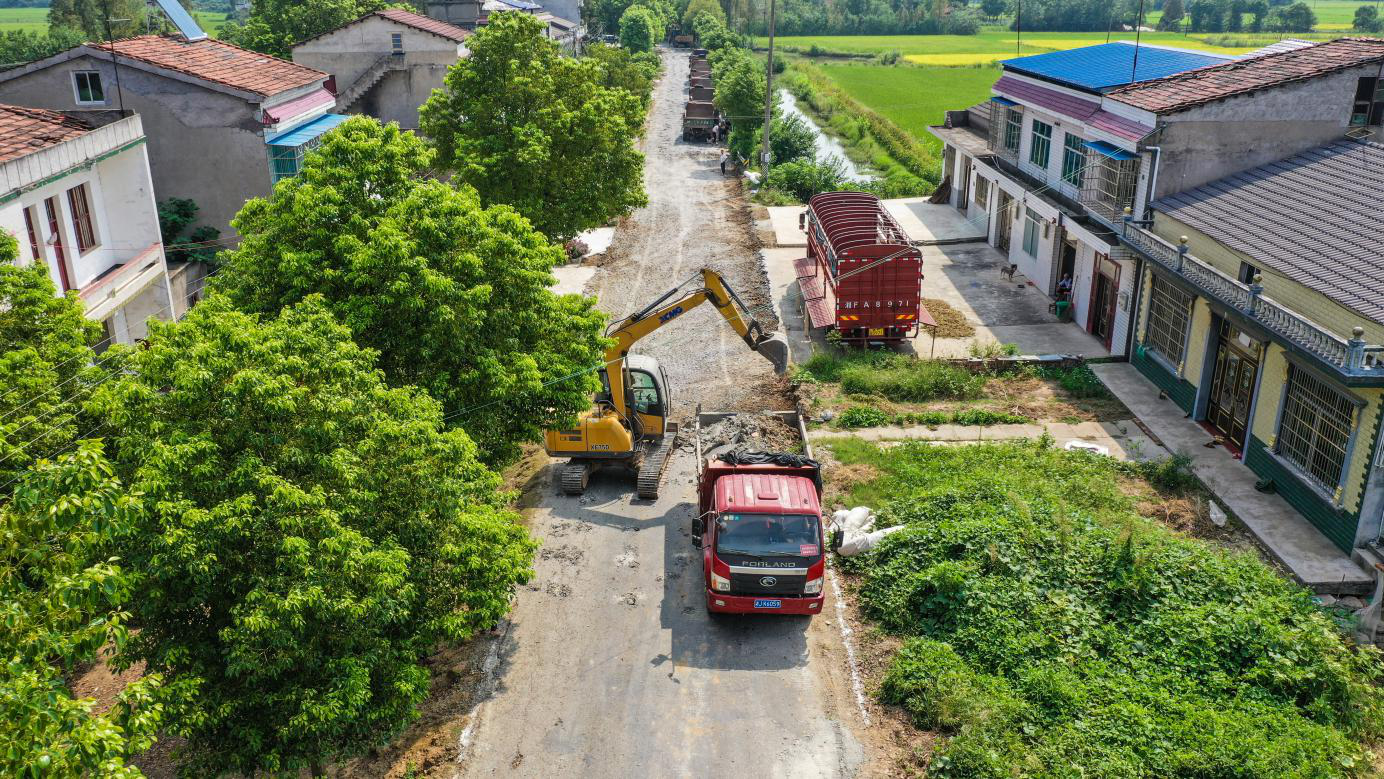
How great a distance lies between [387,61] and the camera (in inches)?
1970

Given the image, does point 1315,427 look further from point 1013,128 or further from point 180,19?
point 180,19

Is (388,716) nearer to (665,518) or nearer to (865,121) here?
(665,518)

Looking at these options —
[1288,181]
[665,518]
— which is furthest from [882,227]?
[665,518]

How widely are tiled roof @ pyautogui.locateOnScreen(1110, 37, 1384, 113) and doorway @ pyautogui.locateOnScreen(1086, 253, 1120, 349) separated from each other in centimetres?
450

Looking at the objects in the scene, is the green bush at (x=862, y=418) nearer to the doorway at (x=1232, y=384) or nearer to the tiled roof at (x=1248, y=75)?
the doorway at (x=1232, y=384)

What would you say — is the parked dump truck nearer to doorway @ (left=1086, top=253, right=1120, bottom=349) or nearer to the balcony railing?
doorway @ (left=1086, top=253, right=1120, bottom=349)

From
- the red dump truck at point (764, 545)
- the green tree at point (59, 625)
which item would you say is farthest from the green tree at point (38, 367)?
the red dump truck at point (764, 545)

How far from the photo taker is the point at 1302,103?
26531mm

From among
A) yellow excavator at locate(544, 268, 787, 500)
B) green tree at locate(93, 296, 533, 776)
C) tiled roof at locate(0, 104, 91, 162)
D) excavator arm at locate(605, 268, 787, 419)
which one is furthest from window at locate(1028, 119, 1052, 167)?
tiled roof at locate(0, 104, 91, 162)

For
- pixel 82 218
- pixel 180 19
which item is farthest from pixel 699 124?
pixel 82 218

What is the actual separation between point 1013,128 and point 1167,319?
14.6m

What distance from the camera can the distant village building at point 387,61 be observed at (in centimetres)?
5006

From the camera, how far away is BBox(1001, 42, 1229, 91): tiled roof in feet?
105

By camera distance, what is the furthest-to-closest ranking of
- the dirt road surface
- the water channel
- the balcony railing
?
the water channel → the balcony railing → the dirt road surface
